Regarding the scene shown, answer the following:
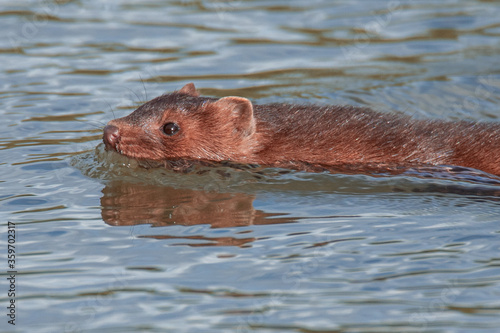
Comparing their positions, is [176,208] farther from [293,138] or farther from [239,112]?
[293,138]

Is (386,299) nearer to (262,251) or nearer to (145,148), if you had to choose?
(262,251)

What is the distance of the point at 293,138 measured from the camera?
370 inches

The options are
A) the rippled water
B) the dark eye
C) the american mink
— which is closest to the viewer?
the rippled water

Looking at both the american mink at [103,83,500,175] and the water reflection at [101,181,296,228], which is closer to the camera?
the water reflection at [101,181,296,228]

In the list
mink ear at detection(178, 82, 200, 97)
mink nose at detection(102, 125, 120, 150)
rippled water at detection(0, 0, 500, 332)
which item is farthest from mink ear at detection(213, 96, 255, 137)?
mink nose at detection(102, 125, 120, 150)

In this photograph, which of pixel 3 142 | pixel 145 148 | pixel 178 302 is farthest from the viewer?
pixel 3 142

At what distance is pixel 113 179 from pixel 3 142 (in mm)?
2339

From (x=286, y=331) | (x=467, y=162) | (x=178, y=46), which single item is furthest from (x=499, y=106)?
(x=286, y=331)

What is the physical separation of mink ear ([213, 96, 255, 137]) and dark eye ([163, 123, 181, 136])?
53 cm

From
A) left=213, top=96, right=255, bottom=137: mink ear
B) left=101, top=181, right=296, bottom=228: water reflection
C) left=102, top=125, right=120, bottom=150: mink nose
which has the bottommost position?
left=101, top=181, right=296, bottom=228: water reflection

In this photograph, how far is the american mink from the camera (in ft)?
30.4

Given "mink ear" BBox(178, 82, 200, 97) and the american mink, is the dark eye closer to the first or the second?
the american mink

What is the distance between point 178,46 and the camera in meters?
15.7

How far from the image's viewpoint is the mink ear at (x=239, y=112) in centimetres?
942
